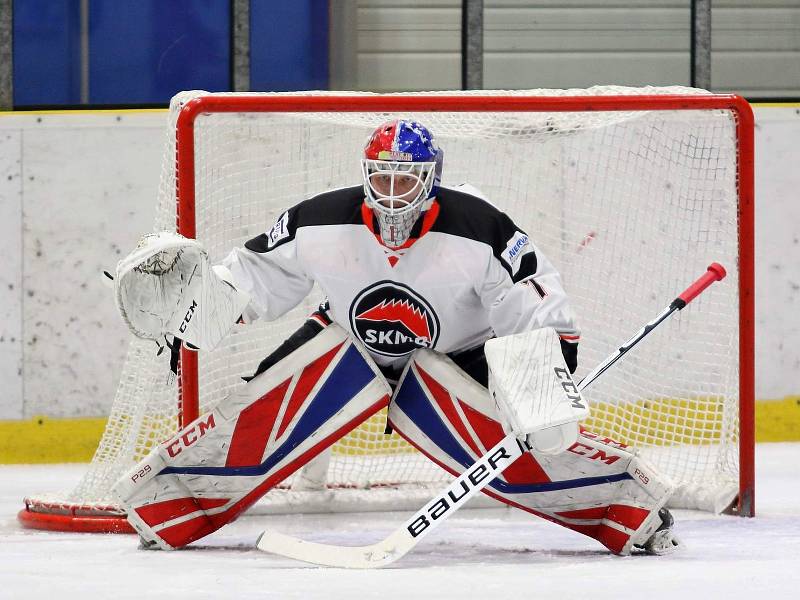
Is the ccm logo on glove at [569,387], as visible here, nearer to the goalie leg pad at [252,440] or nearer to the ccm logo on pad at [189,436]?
the goalie leg pad at [252,440]

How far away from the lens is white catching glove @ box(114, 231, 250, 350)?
2.74 meters

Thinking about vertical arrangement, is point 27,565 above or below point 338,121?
below

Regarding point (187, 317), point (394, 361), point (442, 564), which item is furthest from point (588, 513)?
point (187, 317)

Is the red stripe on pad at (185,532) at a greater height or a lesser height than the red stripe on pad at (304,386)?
lesser

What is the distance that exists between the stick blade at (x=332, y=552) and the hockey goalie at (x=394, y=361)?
136 mm

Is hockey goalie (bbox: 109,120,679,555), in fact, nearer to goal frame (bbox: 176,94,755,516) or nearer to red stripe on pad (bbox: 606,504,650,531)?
red stripe on pad (bbox: 606,504,650,531)

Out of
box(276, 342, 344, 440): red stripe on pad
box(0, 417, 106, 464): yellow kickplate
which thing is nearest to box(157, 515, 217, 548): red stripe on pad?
box(276, 342, 344, 440): red stripe on pad

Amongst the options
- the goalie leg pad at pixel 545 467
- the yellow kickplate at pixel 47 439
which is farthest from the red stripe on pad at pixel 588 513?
the yellow kickplate at pixel 47 439

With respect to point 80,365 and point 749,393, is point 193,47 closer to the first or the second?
point 80,365

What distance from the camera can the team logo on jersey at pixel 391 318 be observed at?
302 centimetres

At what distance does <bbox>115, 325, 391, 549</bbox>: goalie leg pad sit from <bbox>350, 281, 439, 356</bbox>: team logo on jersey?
0.05 meters

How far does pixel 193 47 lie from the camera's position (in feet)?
19.3

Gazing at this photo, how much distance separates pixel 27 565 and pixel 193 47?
3388 millimetres

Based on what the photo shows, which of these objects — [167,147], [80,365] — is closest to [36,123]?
[80,365]
